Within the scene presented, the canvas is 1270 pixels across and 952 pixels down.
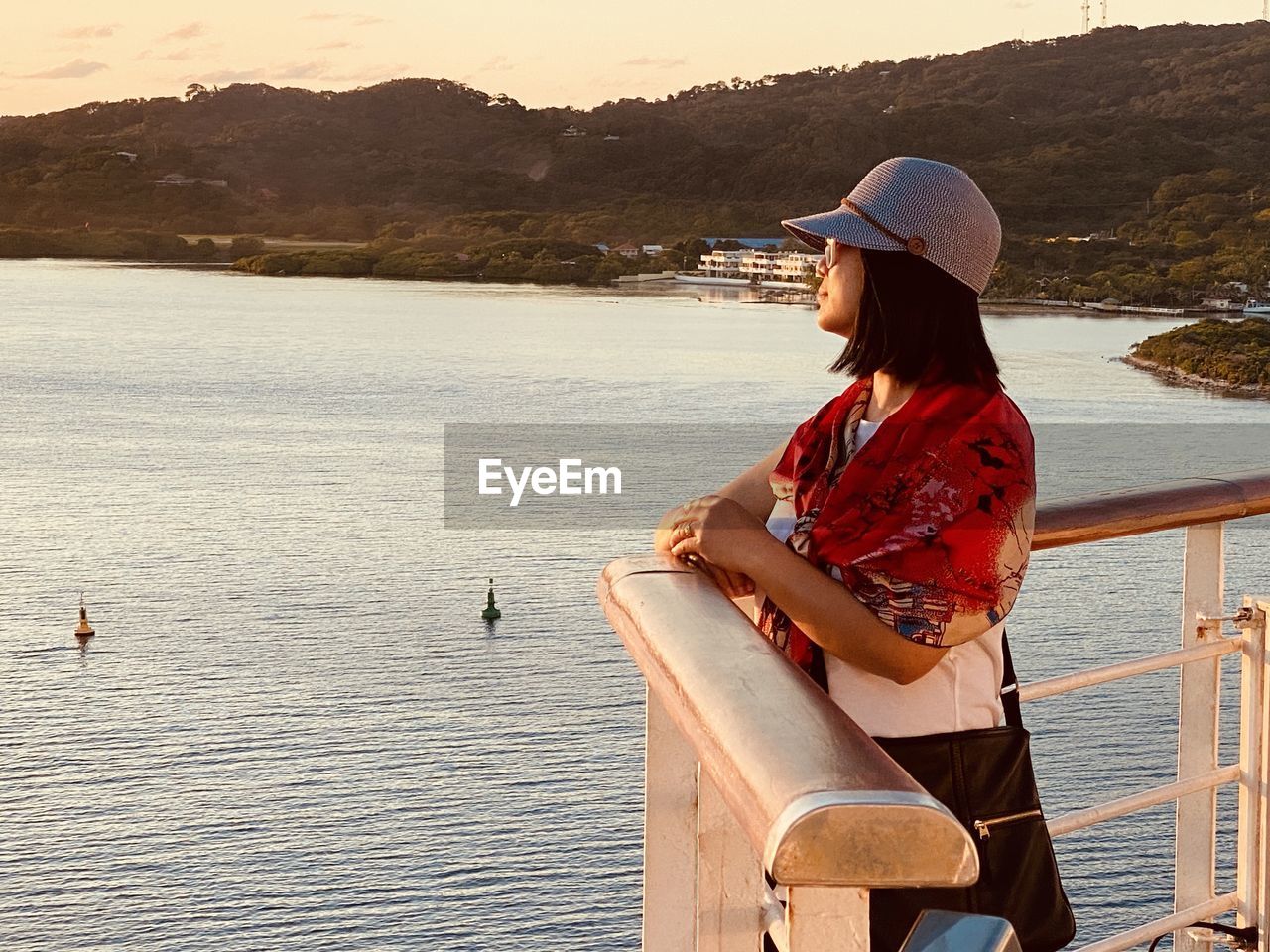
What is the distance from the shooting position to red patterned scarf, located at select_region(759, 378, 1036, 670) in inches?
38.9

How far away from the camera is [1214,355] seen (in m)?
65.1

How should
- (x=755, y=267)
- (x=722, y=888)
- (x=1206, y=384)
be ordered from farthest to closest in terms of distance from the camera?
(x=755, y=267), (x=1206, y=384), (x=722, y=888)

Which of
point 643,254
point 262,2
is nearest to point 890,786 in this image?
point 643,254

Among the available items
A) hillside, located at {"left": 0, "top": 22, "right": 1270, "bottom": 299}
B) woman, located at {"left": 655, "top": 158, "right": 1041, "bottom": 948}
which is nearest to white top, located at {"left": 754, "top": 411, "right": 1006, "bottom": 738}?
woman, located at {"left": 655, "top": 158, "right": 1041, "bottom": 948}

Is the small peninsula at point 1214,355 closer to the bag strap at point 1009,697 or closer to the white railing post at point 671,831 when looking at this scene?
the bag strap at point 1009,697

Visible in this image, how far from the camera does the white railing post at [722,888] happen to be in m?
0.78

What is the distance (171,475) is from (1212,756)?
53.9 meters

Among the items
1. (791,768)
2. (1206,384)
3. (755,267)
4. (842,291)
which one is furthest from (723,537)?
(755,267)

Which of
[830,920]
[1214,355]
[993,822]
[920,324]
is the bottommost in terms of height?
[1214,355]

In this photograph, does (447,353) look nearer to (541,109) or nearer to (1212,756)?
(541,109)

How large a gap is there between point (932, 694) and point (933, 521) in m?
0.13

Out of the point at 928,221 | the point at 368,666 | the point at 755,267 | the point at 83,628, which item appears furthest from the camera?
the point at 755,267

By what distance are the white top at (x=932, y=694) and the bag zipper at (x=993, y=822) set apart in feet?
0.21
